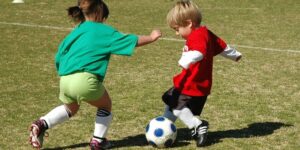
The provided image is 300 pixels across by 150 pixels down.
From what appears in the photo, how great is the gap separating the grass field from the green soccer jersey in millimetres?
882

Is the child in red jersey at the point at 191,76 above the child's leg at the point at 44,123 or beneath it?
above

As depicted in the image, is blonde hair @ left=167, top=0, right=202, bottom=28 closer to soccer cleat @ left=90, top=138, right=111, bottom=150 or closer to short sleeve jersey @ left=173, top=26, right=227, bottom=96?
short sleeve jersey @ left=173, top=26, right=227, bottom=96

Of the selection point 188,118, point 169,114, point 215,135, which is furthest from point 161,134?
point 215,135

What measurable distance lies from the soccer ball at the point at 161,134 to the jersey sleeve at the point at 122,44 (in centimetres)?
84

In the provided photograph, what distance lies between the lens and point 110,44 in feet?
16.3

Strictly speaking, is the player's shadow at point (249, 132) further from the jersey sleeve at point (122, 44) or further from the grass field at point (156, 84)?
the jersey sleeve at point (122, 44)

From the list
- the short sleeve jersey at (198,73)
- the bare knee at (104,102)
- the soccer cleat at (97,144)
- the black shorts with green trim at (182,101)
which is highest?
the short sleeve jersey at (198,73)

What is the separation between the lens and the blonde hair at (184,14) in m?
5.29

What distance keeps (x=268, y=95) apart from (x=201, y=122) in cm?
222

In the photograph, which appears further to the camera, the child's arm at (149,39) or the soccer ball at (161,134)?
the soccer ball at (161,134)

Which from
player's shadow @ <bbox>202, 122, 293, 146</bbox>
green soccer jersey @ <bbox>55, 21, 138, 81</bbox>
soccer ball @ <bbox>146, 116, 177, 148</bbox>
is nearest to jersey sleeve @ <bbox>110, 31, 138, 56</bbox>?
green soccer jersey @ <bbox>55, 21, 138, 81</bbox>

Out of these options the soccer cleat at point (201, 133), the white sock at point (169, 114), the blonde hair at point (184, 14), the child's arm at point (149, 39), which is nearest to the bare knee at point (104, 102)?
the child's arm at point (149, 39)

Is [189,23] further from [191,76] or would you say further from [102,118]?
[102,118]

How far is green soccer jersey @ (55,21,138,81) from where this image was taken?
4.94 metres
